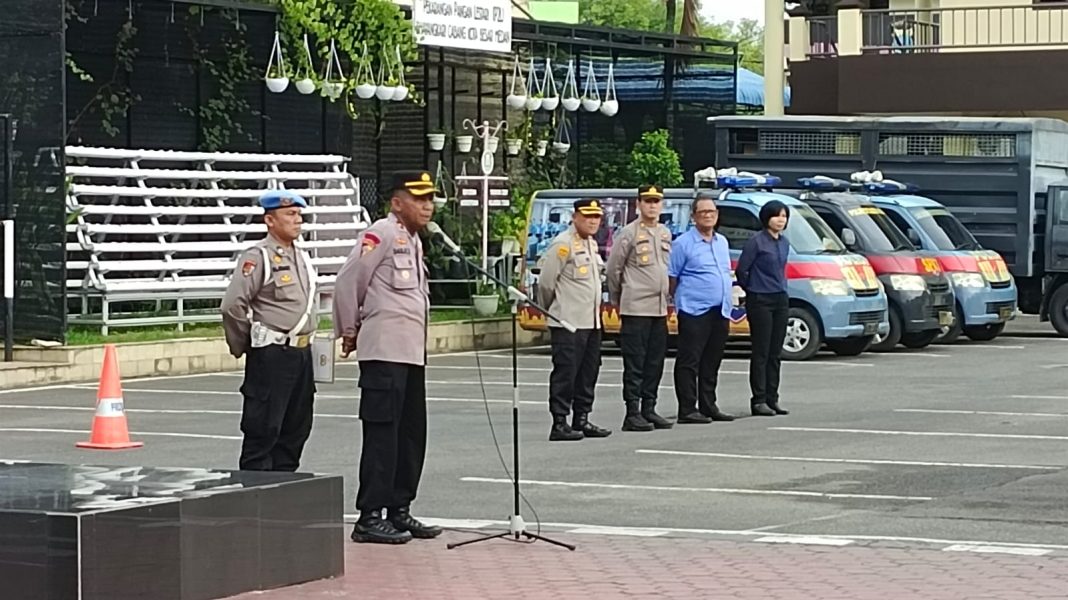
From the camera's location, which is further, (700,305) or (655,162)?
(655,162)

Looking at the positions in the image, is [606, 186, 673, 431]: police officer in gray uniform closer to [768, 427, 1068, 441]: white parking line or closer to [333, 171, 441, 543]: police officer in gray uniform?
[768, 427, 1068, 441]: white parking line

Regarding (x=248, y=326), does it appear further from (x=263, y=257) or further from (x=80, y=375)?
(x=80, y=375)

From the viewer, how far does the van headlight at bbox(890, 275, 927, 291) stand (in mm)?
25141

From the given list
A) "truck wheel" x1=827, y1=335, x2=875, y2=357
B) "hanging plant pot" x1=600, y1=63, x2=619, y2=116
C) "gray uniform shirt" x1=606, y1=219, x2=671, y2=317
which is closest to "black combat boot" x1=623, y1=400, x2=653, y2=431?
"gray uniform shirt" x1=606, y1=219, x2=671, y2=317

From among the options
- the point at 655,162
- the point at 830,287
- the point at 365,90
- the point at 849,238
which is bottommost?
the point at 830,287

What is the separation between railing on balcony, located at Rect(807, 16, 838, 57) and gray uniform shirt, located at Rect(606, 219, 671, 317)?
25197 mm

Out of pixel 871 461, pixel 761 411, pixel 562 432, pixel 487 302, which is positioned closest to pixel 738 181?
pixel 487 302

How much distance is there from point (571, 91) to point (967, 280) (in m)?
9.01

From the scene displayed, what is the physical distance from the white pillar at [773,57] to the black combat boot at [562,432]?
26382 mm

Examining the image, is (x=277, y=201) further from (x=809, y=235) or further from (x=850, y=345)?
(x=850, y=345)

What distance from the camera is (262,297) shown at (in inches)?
436

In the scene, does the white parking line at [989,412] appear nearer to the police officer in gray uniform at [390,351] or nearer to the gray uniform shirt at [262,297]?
the police officer in gray uniform at [390,351]

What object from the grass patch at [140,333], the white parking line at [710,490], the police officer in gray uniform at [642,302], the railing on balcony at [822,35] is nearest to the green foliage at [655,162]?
the railing on balcony at [822,35]

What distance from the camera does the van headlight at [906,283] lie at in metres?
25.1
